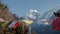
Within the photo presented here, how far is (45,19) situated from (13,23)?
1.25 meters

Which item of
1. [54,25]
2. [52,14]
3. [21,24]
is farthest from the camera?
[21,24]

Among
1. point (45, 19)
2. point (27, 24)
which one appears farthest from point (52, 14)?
point (27, 24)

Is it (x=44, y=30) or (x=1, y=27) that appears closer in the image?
(x=44, y=30)

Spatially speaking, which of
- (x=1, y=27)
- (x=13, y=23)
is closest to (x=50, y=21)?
(x=13, y=23)

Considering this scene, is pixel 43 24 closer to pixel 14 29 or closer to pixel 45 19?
pixel 45 19

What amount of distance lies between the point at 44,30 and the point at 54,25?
41 cm

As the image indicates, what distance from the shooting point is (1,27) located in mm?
8773

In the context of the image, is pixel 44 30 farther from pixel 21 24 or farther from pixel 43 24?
pixel 21 24

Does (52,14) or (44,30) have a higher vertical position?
(52,14)

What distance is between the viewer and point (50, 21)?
759cm

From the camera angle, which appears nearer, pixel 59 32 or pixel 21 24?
pixel 59 32

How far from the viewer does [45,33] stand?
296 inches

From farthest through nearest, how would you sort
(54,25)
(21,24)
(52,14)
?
(21,24)
(52,14)
(54,25)

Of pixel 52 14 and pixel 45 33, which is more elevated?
pixel 52 14
